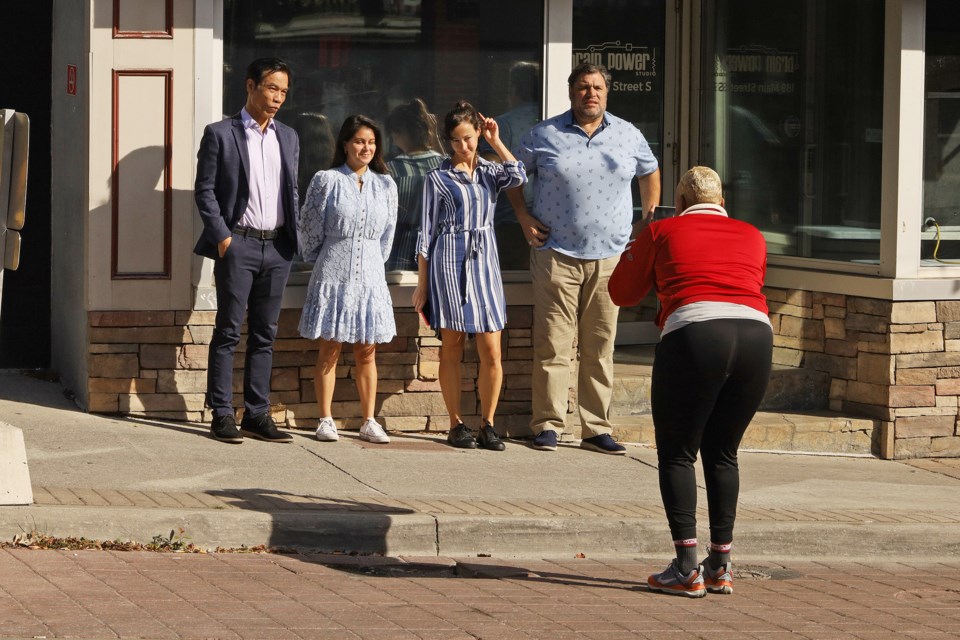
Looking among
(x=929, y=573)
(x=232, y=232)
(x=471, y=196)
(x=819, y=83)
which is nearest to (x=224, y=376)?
(x=232, y=232)

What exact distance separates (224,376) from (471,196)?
170cm

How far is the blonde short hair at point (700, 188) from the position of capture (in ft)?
21.4

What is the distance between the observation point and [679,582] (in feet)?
21.2

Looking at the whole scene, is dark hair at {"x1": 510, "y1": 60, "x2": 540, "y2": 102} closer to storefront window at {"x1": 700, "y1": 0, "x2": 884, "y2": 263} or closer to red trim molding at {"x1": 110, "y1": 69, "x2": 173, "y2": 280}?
storefront window at {"x1": 700, "y1": 0, "x2": 884, "y2": 263}

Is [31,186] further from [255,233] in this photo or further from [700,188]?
[700,188]

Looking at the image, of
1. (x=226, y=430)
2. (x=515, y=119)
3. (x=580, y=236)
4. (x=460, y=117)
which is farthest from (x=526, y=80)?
(x=226, y=430)

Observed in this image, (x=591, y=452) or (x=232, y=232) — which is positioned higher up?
(x=232, y=232)

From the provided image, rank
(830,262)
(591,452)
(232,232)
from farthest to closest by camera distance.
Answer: (830,262)
(591,452)
(232,232)

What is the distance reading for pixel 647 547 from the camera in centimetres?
740

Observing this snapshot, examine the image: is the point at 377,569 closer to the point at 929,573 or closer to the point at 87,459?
the point at 87,459

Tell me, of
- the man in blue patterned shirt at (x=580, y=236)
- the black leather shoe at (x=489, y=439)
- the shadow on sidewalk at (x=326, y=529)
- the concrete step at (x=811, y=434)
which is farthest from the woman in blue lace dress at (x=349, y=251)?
the concrete step at (x=811, y=434)

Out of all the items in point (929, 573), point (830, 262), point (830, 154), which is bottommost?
point (929, 573)

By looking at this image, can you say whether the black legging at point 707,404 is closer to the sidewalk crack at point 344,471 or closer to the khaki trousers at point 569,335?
the sidewalk crack at point 344,471

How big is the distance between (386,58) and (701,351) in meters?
3.80
